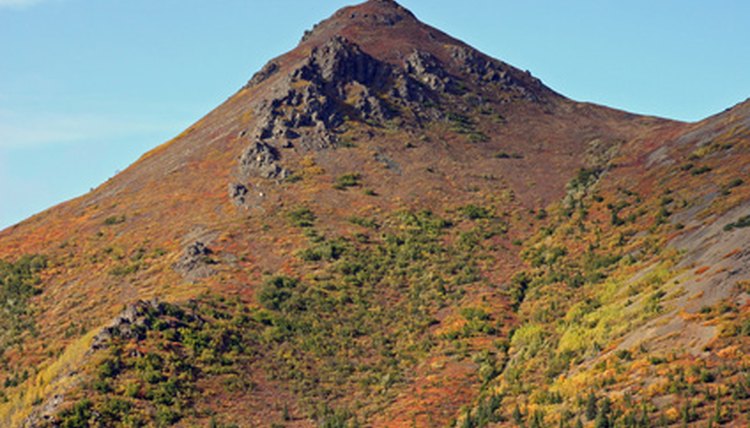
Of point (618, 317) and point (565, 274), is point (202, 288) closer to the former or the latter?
point (565, 274)

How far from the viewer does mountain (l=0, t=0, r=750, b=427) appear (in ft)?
144

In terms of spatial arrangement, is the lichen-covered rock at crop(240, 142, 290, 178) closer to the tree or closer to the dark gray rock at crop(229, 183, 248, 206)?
the dark gray rock at crop(229, 183, 248, 206)

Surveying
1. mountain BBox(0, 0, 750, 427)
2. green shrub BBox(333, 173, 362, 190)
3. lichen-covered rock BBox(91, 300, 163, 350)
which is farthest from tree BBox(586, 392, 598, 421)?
green shrub BBox(333, 173, 362, 190)

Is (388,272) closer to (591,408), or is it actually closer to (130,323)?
(130,323)

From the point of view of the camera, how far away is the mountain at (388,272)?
43812mm

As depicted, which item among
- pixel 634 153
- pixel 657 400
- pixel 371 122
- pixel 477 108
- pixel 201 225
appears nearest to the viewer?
pixel 657 400

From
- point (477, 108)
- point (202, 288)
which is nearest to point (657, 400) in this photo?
point (202, 288)

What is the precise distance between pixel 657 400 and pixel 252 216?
168ft

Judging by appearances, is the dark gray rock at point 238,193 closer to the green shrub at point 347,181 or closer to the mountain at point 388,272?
the mountain at point 388,272

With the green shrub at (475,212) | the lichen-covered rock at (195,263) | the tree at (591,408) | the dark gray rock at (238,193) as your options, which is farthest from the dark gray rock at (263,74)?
the tree at (591,408)

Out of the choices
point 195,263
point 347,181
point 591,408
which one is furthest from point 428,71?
point 591,408

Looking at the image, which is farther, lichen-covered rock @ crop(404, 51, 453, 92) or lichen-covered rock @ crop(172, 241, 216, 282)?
lichen-covered rock @ crop(404, 51, 453, 92)

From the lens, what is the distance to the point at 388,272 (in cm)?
6975

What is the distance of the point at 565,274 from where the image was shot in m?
61.6
